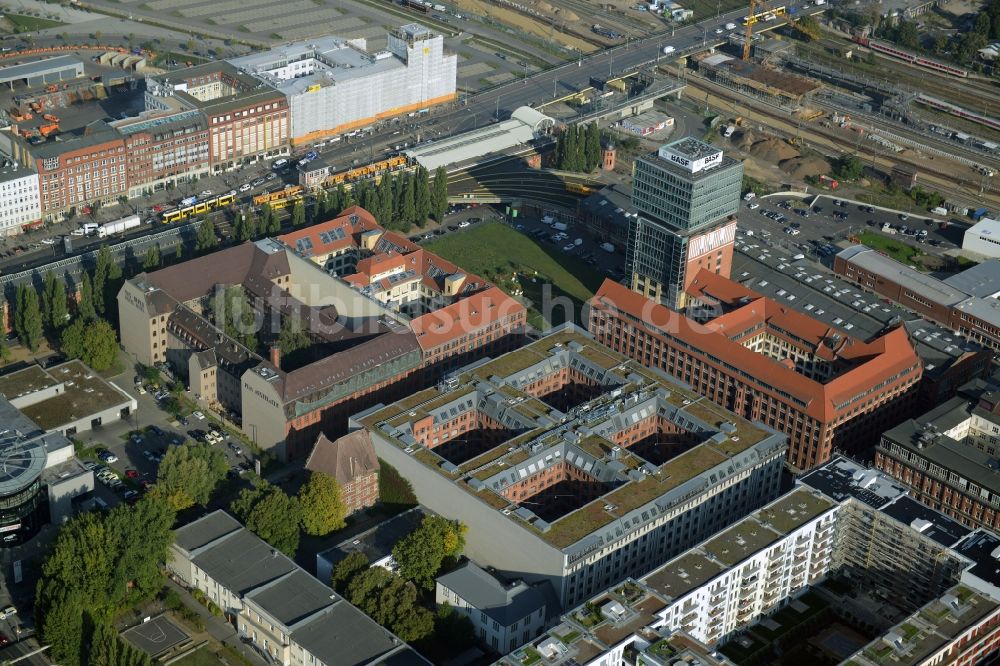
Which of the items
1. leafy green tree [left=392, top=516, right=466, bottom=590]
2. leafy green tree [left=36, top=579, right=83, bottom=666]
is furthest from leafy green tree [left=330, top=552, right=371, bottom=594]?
leafy green tree [left=36, top=579, right=83, bottom=666]

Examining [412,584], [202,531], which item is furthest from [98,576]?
[412,584]

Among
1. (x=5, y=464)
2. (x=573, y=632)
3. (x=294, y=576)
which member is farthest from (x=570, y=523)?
(x=5, y=464)

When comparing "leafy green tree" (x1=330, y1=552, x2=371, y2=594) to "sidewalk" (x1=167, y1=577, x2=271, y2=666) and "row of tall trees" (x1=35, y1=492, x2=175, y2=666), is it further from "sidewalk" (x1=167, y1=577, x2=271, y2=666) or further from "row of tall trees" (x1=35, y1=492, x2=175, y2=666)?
"row of tall trees" (x1=35, y1=492, x2=175, y2=666)

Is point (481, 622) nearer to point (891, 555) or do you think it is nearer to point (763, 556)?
point (763, 556)

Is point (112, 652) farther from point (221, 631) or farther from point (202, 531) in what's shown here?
point (202, 531)

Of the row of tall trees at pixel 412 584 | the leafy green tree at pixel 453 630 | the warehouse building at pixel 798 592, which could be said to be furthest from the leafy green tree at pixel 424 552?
the warehouse building at pixel 798 592

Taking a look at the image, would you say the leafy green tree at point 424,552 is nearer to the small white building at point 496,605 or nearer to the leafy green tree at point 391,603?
the small white building at point 496,605

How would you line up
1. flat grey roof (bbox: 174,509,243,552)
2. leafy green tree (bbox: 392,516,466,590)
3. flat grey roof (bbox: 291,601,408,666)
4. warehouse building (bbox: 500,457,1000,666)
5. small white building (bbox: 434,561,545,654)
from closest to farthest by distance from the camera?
warehouse building (bbox: 500,457,1000,666) → flat grey roof (bbox: 291,601,408,666) → small white building (bbox: 434,561,545,654) → leafy green tree (bbox: 392,516,466,590) → flat grey roof (bbox: 174,509,243,552)
